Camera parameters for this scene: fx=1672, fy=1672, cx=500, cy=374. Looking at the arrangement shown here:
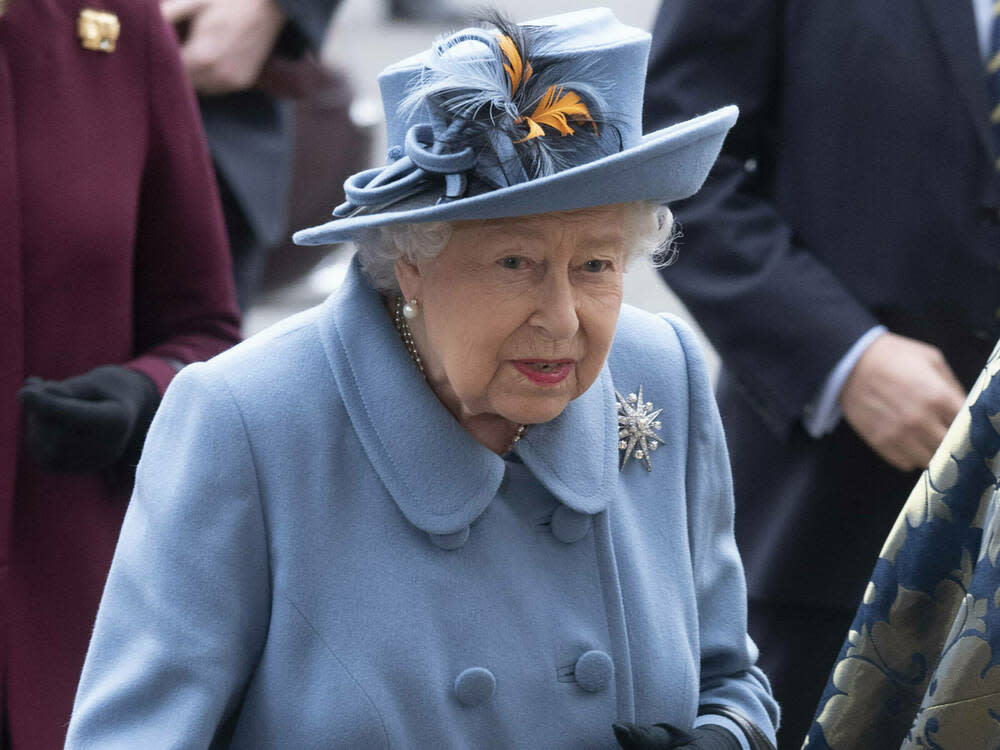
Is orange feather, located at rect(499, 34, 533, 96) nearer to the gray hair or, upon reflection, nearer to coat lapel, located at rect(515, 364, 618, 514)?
the gray hair

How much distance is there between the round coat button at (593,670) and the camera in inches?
87.8

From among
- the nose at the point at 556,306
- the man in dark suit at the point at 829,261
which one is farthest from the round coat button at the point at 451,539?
the man in dark suit at the point at 829,261

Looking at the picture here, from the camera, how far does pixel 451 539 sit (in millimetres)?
2193

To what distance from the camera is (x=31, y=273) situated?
108 inches

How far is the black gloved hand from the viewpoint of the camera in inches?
86.4

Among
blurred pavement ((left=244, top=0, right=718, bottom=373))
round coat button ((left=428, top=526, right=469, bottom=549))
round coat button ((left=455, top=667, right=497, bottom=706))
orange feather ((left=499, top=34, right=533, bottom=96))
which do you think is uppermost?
orange feather ((left=499, top=34, right=533, bottom=96))

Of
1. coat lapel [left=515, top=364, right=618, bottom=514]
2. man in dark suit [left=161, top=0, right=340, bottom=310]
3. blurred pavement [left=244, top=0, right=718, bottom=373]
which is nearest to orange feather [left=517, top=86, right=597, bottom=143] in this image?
coat lapel [left=515, top=364, right=618, bottom=514]

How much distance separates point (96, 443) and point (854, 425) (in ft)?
4.51

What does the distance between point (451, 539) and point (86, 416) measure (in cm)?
80

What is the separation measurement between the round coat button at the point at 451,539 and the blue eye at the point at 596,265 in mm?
376

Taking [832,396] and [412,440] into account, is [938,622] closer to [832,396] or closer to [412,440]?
[412,440]

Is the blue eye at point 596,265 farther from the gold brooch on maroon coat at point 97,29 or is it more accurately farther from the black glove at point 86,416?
the gold brooch on maroon coat at point 97,29

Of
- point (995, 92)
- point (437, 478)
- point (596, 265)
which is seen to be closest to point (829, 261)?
point (995, 92)

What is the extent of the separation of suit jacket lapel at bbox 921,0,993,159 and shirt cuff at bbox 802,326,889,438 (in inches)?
16.1
